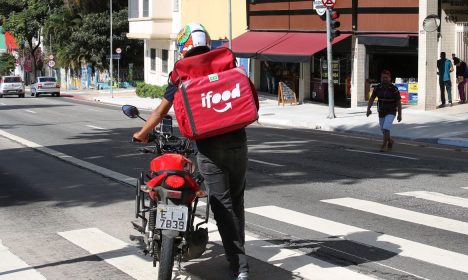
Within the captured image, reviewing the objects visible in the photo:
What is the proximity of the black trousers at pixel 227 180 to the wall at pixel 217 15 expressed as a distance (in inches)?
1300

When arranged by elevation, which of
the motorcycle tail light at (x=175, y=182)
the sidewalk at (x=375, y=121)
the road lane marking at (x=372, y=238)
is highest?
the motorcycle tail light at (x=175, y=182)

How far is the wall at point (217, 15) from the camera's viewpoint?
127ft

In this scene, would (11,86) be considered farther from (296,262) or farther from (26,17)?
(296,262)

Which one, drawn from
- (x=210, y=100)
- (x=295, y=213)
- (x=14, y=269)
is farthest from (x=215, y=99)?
(x=295, y=213)

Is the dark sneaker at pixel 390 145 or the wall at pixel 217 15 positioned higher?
the wall at pixel 217 15

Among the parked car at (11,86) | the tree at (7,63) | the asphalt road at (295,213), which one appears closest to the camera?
the asphalt road at (295,213)

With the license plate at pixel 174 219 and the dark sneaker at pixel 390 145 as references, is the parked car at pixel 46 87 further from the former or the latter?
the license plate at pixel 174 219

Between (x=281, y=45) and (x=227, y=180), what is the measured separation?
27.2 meters

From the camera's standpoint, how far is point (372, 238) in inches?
303

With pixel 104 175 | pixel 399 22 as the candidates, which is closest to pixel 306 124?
pixel 399 22

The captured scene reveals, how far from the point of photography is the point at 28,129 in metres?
23.7

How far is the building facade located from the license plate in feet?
71.1

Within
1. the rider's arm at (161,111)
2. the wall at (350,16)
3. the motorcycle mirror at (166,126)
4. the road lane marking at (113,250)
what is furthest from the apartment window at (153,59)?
the rider's arm at (161,111)

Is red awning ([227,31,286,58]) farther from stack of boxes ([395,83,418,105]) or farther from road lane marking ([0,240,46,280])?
road lane marking ([0,240,46,280])
